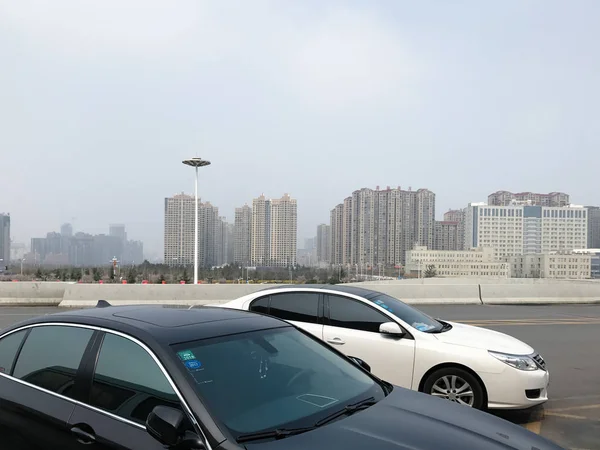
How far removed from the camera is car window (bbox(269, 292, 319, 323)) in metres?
6.43

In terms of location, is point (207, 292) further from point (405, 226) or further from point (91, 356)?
point (405, 226)

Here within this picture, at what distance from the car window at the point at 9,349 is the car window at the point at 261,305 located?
3469mm

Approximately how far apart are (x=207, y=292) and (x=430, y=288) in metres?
8.22

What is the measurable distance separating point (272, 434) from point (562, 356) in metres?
8.44

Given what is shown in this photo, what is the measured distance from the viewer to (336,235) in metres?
Result: 63.6

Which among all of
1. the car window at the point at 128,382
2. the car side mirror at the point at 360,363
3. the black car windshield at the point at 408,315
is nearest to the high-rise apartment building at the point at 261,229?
the black car windshield at the point at 408,315

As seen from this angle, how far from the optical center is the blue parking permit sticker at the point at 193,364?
2750 mm

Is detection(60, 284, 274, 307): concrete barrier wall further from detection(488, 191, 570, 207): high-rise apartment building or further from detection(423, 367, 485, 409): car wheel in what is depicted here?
detection(488, 191, 570, 207): high-rise apartment building

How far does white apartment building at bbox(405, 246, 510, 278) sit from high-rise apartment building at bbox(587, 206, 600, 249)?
104 ft

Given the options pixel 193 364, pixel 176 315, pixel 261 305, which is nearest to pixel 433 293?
pixel 261 305

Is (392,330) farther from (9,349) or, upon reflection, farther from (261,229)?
(261,229)

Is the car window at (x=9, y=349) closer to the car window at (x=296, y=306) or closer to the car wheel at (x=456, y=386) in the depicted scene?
the car window at (x=296, y=306)

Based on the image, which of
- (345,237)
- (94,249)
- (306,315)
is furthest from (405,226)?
(306,315)

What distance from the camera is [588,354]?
944 cm
